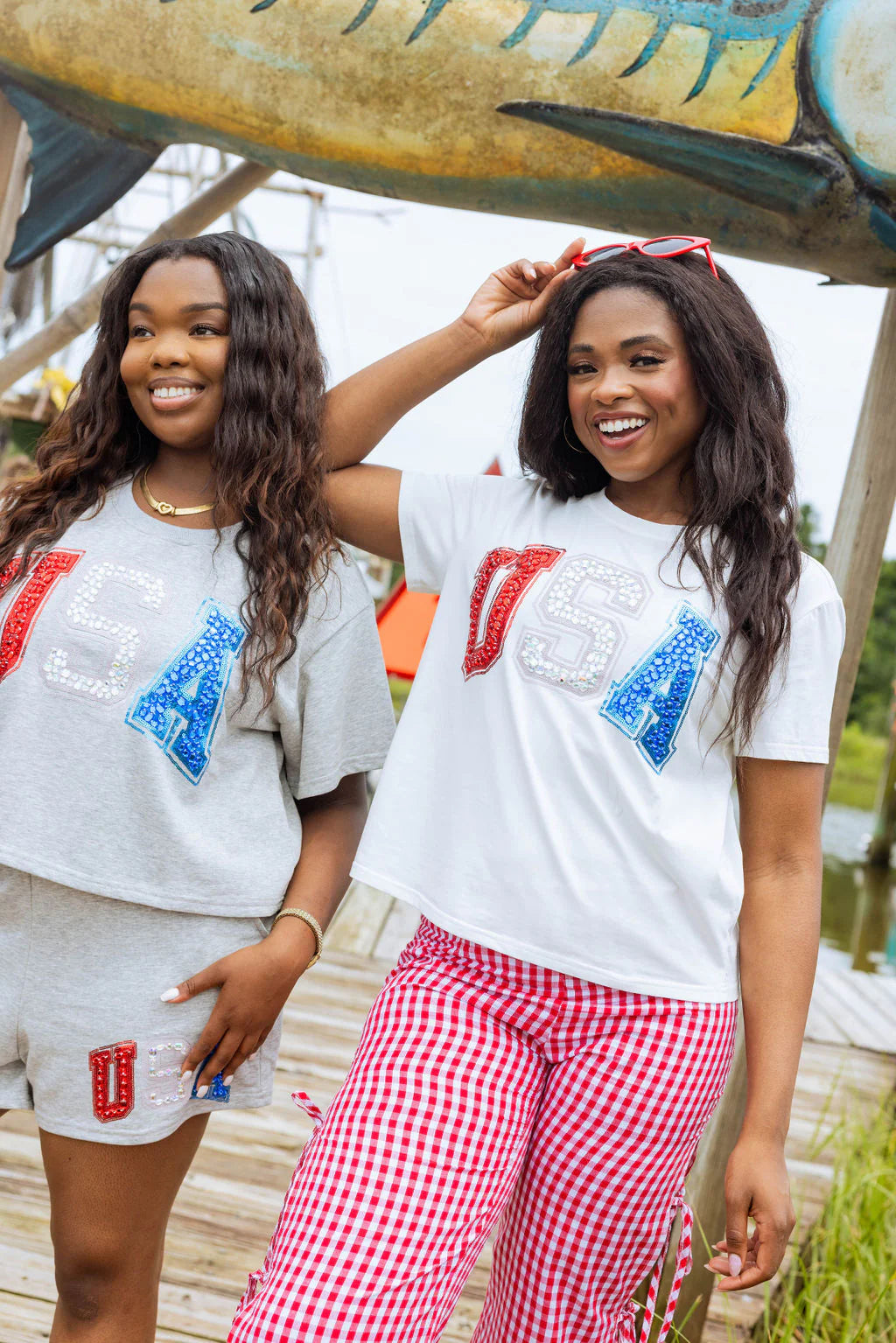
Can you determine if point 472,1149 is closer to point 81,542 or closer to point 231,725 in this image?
point 231,725

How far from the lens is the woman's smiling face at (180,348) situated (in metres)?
1.40

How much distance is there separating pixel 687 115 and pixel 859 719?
860 inches

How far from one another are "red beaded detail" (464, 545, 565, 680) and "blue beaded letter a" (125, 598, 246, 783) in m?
0.27

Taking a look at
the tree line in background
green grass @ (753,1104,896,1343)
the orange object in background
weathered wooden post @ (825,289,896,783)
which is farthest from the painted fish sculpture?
the tree line in background

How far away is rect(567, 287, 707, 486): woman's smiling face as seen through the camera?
4.51 feet

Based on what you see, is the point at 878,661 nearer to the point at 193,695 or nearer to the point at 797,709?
the point at 797,709

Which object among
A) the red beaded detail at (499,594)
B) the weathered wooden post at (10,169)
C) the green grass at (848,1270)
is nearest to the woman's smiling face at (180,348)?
the red beaded detail at (499,594)

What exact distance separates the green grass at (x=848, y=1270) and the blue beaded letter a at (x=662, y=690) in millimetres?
1288

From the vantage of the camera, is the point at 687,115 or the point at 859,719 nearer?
the point at 687,115

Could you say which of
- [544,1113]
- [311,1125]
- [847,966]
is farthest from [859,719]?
[544,1113]

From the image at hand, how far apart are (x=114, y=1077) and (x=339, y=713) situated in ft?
1.56

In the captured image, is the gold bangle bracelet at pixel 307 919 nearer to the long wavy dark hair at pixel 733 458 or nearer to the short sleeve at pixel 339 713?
the short sleeve at pixel 339 713

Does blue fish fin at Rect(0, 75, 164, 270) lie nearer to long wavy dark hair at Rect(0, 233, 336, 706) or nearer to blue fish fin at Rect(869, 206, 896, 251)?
long wavy dark hair at Rect(0, 233, 336, 706)

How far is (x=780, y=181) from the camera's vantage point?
1678mm
